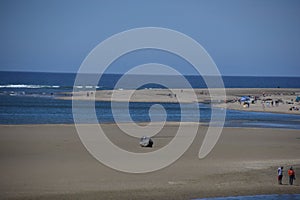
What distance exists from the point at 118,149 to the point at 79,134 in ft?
24.8

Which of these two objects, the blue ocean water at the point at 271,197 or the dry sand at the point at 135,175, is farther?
the dry sand at the point at 135,175

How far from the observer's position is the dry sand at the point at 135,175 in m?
19.6

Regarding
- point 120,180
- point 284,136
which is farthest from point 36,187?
point 284,136

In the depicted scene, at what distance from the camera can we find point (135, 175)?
74.3 feet

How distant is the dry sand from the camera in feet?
64.3

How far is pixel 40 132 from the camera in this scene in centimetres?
3753

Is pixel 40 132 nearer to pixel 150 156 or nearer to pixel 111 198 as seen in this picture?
pixel 150 156

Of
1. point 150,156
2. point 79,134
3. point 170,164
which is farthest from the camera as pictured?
point 79,134

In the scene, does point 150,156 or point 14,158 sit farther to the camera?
point 150,156

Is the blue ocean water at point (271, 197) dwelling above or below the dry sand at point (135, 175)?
below

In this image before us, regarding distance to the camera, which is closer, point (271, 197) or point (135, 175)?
point (271, 197)

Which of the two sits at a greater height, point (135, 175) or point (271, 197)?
point (135, 175)

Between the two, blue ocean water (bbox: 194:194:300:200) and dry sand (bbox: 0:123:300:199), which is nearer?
blue ocean water (bbox: 194:194:300:200)

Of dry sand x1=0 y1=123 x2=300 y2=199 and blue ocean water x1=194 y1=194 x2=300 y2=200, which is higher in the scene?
dry sand x1=0 y1=123 x2=300 y2=199
